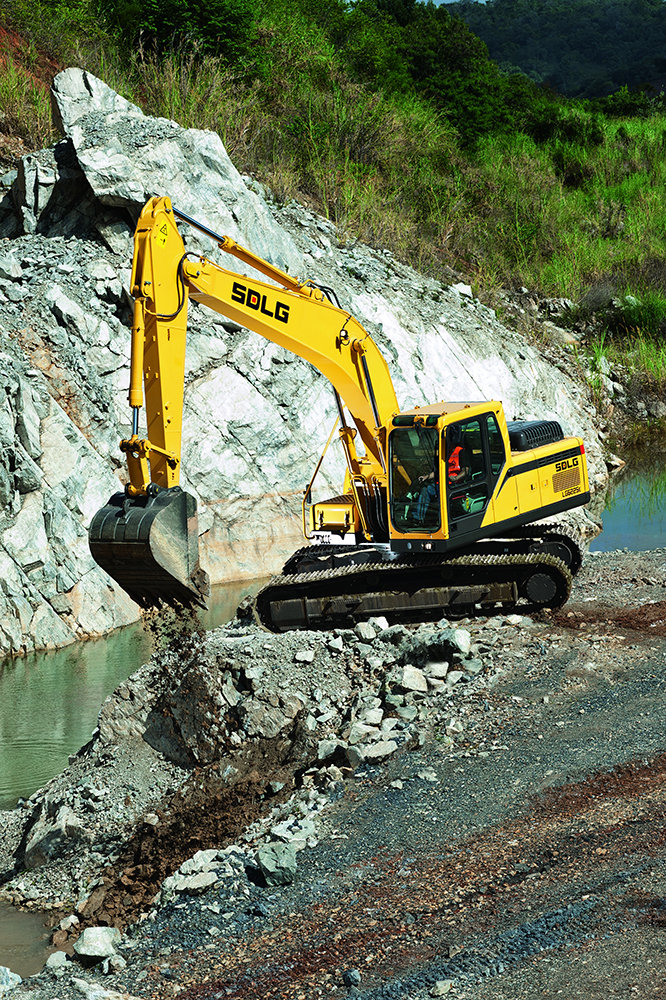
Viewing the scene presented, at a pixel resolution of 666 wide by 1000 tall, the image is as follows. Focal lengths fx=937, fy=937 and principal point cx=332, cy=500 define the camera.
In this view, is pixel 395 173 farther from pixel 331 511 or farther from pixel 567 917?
pixel 567 917

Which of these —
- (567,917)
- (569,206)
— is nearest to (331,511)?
(567,917)

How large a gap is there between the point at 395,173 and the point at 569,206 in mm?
8499

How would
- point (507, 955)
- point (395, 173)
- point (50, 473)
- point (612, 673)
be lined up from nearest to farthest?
point (507, 955), point (612, 673), point (50, 473), point (395, 173)

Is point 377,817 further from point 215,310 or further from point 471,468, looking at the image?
point 215,310

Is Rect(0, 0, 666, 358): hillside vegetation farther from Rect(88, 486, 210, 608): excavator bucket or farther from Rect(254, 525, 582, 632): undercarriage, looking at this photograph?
Rect(88, 486, 210, 608): excavator bucket

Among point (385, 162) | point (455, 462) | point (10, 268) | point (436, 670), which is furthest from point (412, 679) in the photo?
point (385, 162)

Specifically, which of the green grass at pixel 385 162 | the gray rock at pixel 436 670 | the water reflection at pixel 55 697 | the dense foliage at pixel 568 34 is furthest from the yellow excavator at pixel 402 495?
the dense foliage at pixel 568 34

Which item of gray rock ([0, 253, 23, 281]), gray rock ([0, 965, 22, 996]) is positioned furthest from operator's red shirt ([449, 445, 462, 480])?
gray rock ([0, 253, 23, 281])

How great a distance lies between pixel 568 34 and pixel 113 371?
384 feet

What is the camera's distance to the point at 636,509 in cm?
1991

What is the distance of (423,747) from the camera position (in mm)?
7578

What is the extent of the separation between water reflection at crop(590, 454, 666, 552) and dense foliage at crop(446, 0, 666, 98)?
80.7 meters

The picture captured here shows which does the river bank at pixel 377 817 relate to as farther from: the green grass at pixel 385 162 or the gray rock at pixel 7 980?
the green grass at pixel 385 162

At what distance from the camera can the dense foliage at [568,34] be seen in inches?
4126
